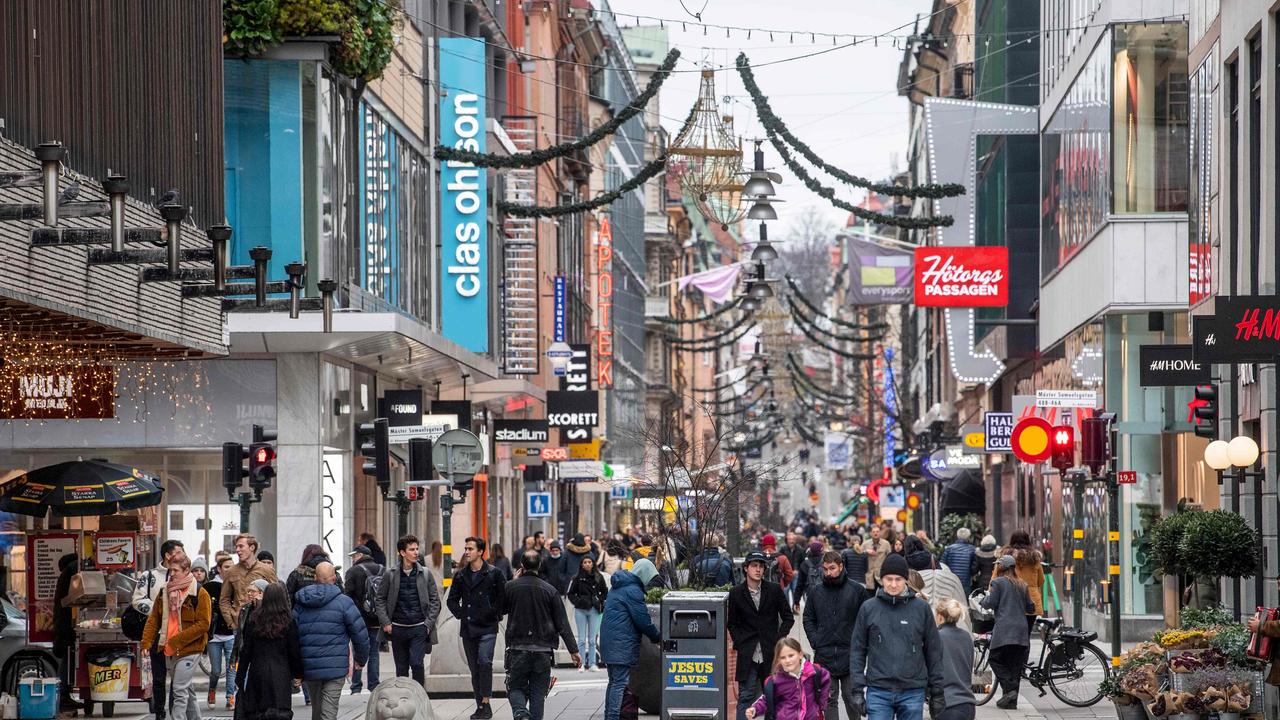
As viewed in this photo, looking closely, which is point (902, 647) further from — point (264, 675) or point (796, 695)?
point (264, 675)

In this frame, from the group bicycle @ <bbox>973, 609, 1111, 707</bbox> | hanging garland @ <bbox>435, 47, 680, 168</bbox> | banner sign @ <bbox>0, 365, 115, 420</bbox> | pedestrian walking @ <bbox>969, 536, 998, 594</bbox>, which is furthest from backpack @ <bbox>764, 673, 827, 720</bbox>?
pedestrian walking @ <bbox>969, 536, 998, 594</bbox>

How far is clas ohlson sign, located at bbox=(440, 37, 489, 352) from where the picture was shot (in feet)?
129

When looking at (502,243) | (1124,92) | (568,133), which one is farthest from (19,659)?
(568,133)

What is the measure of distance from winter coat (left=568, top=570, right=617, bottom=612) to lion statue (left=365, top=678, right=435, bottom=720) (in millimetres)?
12292

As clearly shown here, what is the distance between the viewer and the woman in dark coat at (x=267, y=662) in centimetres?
1675

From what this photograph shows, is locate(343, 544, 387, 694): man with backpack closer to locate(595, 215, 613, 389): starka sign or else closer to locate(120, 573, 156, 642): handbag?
locate(120, 573, 156, 642): handbag

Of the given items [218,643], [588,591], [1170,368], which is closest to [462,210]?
[588,591]

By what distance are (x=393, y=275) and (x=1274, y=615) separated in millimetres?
22093

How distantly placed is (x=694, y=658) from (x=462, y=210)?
2238 centimetres

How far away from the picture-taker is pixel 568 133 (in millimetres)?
61719

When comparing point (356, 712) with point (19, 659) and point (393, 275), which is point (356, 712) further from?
point (393, 275)

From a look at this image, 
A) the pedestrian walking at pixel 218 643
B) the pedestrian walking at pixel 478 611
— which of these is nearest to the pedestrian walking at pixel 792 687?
the pedestrian walking at pixel 478 611

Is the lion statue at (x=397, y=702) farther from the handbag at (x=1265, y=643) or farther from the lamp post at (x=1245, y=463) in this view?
the lamp post at (x=1245, y=463)

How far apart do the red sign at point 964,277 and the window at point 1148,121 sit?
1073 cm
